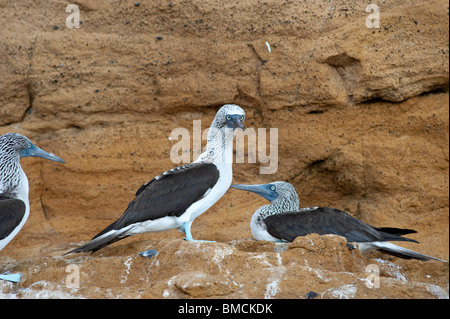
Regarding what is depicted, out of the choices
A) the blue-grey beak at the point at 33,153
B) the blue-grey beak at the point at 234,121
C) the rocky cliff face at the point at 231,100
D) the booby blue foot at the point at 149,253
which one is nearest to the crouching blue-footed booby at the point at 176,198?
the blue-grey beak at the point at 234,121

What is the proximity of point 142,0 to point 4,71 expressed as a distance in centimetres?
205

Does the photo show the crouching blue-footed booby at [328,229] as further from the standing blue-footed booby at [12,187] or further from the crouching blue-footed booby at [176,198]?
the standing blue-footed booby at [12,187]

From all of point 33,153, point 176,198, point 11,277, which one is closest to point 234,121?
point 176,198

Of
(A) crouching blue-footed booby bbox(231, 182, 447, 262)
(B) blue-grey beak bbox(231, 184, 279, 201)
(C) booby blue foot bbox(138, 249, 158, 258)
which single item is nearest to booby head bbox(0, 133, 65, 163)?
(C) booby blue foot bbox(138, 249, 158, 258)

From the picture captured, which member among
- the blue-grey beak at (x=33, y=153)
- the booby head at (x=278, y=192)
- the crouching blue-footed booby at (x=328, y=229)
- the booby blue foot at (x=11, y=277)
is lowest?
the booby blue foot at (x=11, y=277)

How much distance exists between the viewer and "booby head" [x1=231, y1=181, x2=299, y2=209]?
797cm

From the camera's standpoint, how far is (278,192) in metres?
8.09

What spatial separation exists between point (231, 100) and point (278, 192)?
5.11 ft

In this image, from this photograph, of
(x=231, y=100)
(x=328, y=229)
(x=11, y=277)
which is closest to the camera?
(x=11, y=277)

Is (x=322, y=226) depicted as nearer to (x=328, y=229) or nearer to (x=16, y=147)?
(x=328, y=229)

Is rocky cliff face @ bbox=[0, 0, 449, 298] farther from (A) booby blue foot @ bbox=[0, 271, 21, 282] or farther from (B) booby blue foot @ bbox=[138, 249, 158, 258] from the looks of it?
(B) booby blue foot @ bbox=[138, 249, 158, 258]

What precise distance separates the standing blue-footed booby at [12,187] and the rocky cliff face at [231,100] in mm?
1536

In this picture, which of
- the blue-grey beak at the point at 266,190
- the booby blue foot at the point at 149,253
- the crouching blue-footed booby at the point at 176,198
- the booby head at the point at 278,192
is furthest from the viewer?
the blue-grey beak at the point at 266,190

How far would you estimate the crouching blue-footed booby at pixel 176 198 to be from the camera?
22.5ft
